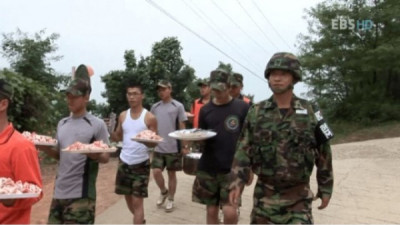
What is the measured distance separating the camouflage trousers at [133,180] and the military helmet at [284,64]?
273 centimetres

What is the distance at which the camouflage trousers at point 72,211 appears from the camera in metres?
4.32

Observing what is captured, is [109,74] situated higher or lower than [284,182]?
higher

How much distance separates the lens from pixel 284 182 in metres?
3.58

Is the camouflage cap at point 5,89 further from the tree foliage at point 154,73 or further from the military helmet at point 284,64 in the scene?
the tree foliage at point 154,73

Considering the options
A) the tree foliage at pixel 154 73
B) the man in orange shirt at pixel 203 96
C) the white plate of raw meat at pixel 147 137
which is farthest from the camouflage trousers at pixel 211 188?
the tree foliage at pixel 154 73

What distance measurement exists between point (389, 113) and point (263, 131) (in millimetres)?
25804

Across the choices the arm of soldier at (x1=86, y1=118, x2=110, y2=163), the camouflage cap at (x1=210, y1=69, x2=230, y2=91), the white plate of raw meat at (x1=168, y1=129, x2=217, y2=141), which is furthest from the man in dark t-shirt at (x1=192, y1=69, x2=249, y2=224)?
the arm of soldier at (x1=86, y1=118, x2=110, y2=163)

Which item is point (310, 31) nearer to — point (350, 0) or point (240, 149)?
point (350, 0)

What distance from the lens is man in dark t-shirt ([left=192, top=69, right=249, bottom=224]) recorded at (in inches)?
204

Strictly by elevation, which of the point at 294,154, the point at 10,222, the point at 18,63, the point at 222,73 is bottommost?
the point at 10,222

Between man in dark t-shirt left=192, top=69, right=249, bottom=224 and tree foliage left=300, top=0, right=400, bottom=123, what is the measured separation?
21.5m

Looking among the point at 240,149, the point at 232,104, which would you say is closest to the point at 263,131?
the point at 240,149

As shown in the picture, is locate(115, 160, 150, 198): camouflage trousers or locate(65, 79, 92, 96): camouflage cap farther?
locate(115, 160, 150, 198): camouflage trousers

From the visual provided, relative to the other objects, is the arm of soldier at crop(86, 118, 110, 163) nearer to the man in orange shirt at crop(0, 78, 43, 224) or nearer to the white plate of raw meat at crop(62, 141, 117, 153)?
the white plate of raw meat at crop(62, 141, 117, 153)
